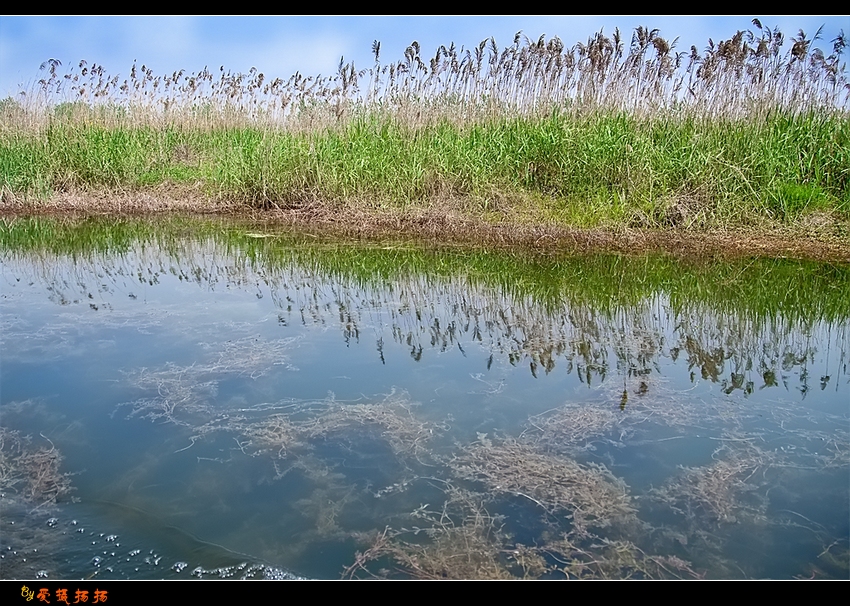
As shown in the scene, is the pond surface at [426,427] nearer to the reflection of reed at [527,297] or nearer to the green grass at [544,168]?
the reflection of reed at [527,297]

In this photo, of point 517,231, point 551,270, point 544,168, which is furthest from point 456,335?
point 544,168

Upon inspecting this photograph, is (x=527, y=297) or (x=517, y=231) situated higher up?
(x=517, y=231)

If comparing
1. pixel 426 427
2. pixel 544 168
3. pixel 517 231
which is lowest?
pixel 426 427

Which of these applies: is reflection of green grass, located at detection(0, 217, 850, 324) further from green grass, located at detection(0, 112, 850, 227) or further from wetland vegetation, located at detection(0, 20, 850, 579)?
green grass, located at detection(0, 112, 850, 227)

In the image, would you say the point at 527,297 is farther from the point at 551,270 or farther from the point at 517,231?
the point at 517,231

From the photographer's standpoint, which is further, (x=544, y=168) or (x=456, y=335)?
(x=544, y=168)

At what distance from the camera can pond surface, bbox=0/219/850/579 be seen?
1.72m

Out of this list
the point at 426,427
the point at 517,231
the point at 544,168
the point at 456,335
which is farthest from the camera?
the point at 544,168

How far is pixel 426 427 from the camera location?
2.34 meters

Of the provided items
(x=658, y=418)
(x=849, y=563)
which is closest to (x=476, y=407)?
(x=658, y=418)

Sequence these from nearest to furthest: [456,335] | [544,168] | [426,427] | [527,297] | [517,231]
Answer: [426,427]
[456,335]
[527,297]
[517,231]
[544,168]

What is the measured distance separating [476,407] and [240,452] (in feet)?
2.74

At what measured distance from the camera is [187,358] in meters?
2.98

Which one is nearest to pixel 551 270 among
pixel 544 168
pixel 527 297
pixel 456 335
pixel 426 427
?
pixel 527 297
